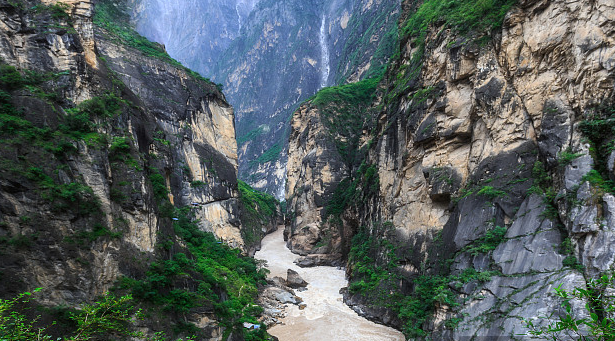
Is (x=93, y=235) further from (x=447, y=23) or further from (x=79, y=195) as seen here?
(x=447, y=23)

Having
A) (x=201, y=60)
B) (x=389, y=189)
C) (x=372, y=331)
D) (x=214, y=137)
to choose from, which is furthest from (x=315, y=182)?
(x=201, y=60)

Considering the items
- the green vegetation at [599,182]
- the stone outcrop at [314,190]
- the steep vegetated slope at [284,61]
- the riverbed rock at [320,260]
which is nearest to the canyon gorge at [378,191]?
the green vegetation at [599,182]

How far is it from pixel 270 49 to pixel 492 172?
433ft

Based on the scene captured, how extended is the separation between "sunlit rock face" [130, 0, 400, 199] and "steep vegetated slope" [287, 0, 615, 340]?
4231 cm

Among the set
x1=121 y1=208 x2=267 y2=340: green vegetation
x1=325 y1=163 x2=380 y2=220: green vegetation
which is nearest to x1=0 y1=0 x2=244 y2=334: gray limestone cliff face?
x1=121 y1=208 x2=267 y2=340: green vegetation

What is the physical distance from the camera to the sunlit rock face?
272 ft

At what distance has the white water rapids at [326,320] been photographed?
20.5 m

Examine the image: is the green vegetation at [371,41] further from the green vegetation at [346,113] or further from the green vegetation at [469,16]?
the green vegetation at [469,16]

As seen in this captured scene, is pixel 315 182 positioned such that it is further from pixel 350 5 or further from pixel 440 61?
pixel 350 5

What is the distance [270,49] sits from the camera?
13588cm

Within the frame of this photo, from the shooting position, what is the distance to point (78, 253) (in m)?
12.3

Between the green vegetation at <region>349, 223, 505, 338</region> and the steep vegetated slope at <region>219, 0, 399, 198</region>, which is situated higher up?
the steep vegetated slope at <region>219, 0, 399, 198</region>

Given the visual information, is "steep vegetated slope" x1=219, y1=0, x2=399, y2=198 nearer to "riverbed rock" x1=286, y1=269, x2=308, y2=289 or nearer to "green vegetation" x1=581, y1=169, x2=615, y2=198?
"riverbed rock" x1=286, y1=269, x2=308, y2=289

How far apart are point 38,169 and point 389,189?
23116mm
